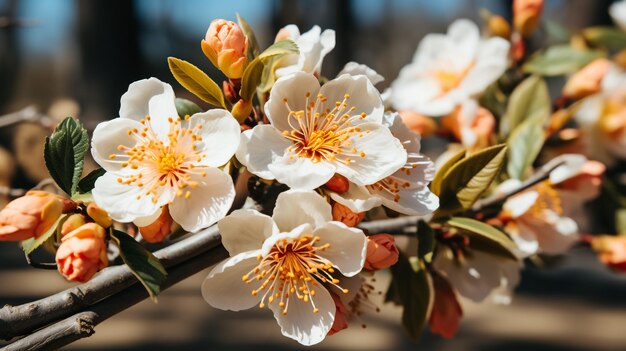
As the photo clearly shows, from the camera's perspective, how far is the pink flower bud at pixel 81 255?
0.42 m

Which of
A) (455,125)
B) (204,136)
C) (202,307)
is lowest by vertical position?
(202,307)

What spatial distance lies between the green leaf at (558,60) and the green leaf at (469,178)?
1.23ft

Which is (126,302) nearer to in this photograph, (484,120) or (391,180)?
(391,180)

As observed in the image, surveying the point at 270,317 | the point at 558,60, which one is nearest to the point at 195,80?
the point at 558,60

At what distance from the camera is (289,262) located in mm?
511

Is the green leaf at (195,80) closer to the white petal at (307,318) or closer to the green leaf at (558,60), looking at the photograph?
the white petal at (307,318)

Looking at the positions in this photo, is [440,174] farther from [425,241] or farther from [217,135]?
[217,135]

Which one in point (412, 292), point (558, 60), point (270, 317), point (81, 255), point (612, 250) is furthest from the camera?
point (270, 317)

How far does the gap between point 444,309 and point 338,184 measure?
0.26m

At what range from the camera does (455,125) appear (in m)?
0.80

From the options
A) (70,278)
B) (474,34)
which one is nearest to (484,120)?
(474,34)

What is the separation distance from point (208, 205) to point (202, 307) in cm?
310

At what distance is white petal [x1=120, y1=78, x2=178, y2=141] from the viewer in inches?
19.4

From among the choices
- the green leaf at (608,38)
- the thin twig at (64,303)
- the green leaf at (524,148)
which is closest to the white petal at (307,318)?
the thin twig at (64,303)
